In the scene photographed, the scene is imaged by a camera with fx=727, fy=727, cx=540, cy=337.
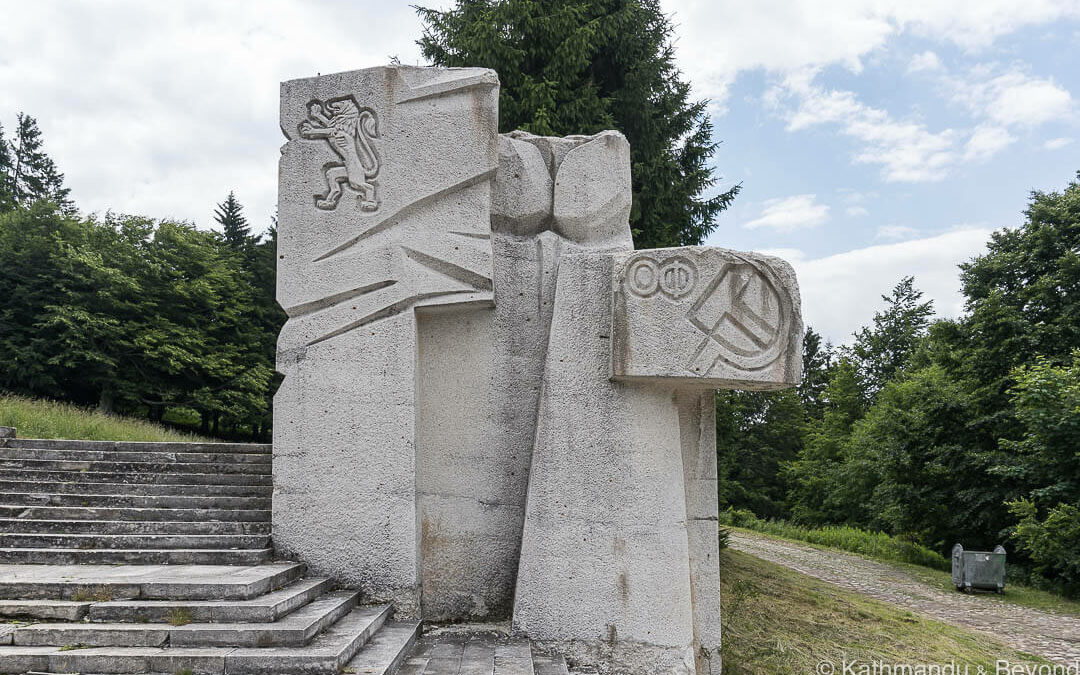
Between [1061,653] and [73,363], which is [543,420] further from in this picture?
[73,363]

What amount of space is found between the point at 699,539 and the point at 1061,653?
5.30 meters

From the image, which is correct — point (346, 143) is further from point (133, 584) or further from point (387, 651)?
point (387, 651)

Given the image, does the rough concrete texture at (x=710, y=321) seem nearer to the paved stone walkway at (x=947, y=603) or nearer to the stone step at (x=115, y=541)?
the stone step at (x=115, y=541)

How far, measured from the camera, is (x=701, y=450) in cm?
587

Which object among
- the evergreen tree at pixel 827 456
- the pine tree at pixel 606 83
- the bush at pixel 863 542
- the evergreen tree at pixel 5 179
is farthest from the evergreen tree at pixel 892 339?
the evergreen tree at pixel 5 179

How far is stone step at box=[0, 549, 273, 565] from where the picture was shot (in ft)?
16.9

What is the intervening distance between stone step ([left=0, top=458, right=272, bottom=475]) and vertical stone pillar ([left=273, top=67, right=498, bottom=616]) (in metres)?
1.90

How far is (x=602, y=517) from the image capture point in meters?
5.18

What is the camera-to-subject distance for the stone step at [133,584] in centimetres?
432

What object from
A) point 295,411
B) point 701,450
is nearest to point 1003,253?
point 701,450

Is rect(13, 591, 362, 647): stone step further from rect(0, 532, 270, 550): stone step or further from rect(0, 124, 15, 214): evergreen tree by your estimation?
rect(0, 124, 15, 214): evergreen tree

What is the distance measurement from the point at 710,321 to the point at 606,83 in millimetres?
7996

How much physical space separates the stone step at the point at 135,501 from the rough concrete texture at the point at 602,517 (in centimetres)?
261

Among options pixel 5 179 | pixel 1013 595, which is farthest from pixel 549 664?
pixel 5 179
